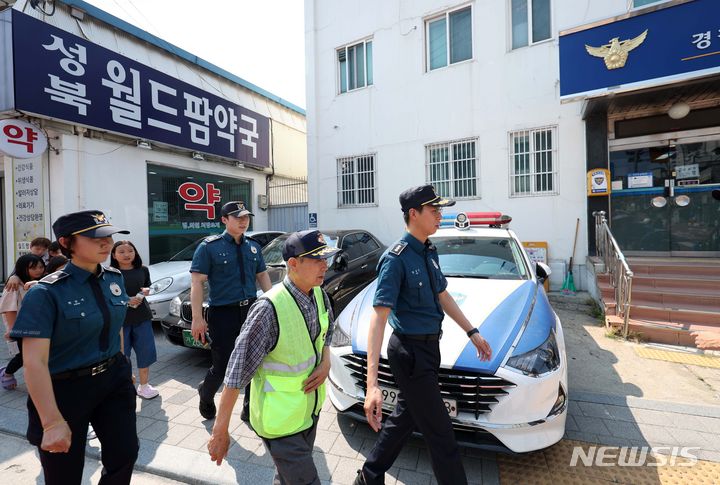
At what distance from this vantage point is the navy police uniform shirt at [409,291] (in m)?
2.03

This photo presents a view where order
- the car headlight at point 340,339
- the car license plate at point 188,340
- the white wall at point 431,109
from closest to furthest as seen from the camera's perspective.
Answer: the car headlight at point 340,339
the car license plate at point 188,340
the white wall at point 431,109

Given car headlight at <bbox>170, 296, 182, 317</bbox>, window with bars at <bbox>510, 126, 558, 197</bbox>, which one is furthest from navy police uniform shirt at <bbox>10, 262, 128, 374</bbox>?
window with bars at <bbox>510, 126, 558, 197</bbox>

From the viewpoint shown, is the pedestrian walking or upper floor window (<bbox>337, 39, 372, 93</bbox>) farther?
upper floor window (<bbox>337, 39, 372, 93</bbox>)

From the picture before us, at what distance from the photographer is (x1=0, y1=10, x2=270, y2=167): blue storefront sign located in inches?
234

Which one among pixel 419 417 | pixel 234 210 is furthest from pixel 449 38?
pixel 419 417

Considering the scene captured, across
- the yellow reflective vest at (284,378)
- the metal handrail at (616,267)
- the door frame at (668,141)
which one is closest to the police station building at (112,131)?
the yellow reflective vest at (284,378)

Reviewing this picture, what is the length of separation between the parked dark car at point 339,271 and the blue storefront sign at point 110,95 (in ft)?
14.3

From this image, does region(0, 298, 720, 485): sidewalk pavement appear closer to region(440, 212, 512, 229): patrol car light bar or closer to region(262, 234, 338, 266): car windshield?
region(440, 212, 512, 229): patrol car light bar

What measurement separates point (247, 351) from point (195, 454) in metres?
1.68

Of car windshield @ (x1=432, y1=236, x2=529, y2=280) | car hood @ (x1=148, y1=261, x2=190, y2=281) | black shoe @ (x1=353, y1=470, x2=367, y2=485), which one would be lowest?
black shoe @ (x1=353, y1=470, x2=367, y2=485)

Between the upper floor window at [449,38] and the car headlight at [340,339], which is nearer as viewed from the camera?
the car headlight at [340,339]

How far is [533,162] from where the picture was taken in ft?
25.1

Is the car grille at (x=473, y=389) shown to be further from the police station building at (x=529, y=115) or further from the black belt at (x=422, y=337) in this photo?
the police station building at (x=529, y=115)

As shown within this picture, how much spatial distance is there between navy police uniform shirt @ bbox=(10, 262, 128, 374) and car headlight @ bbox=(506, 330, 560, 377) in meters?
2.31
